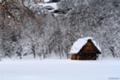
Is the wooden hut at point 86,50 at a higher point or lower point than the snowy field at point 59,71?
lower

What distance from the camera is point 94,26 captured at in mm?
38094

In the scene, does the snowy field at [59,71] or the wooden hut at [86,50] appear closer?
the snowy field at [59,71]

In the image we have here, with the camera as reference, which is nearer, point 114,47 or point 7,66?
point 7,66

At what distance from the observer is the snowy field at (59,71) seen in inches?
297

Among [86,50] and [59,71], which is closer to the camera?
[59,71]

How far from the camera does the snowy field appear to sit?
24.8 ft

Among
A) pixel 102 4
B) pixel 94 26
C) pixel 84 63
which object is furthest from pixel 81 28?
pixel 84 63

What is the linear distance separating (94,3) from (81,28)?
3666 mm

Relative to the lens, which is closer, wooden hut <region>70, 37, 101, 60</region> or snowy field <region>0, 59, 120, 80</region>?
snowy field <region>0, 59, 120, 80</region>

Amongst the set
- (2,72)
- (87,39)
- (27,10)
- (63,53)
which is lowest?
(63,53)

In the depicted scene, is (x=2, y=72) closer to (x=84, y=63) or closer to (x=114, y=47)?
(x=84, y=63)

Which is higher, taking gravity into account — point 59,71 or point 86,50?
point 59,71

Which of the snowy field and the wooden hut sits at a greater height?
the snowy field

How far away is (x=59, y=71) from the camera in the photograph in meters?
7.75
